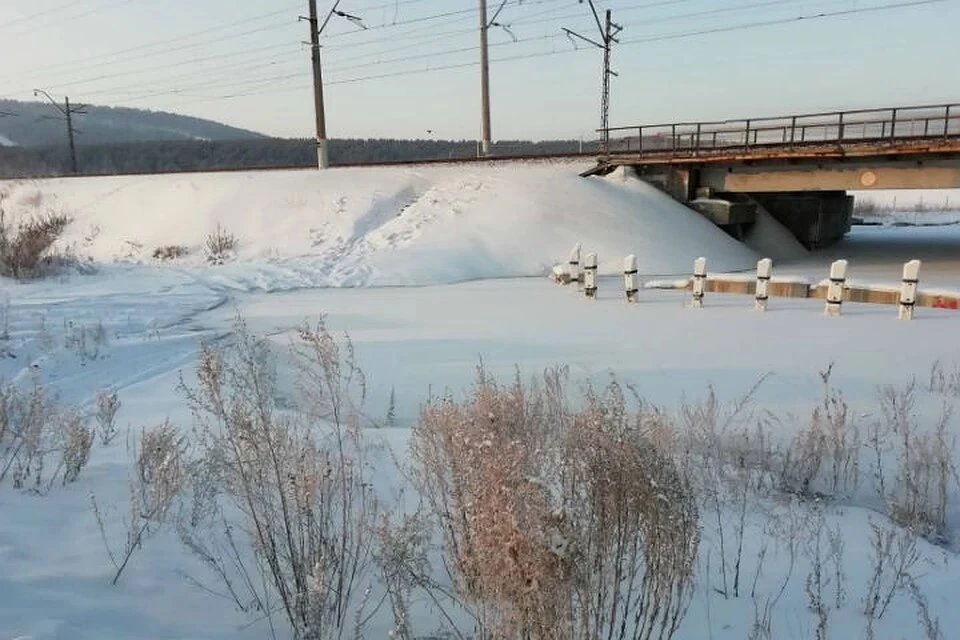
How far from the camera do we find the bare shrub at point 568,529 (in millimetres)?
2520

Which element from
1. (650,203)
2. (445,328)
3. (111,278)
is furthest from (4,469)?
(650,203)

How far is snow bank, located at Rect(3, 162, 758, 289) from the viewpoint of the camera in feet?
62.8

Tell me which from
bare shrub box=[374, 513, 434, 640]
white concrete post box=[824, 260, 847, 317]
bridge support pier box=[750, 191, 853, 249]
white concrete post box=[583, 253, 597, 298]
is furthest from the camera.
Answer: bridge support pier box=[750, 191, 853, 249]

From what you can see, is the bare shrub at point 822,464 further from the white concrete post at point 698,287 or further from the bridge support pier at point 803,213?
the bridge support pier at point 803,213

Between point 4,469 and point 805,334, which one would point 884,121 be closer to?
point 805,334

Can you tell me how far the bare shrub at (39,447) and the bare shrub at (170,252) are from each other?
57.6ft

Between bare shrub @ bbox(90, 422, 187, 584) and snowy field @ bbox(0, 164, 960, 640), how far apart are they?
71 mm

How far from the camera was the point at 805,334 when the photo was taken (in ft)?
35.8

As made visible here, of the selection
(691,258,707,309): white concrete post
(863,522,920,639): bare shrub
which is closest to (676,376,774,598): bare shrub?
(863,522,920,639): bare shrub

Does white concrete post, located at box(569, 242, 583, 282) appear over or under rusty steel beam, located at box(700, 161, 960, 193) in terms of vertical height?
under

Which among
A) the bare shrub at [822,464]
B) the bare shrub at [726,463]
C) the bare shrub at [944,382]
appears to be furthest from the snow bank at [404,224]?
the bare shrub at [822,464]

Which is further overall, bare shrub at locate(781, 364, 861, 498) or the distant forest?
the distant forest

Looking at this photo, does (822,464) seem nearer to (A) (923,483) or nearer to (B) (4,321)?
(A) (923,483)

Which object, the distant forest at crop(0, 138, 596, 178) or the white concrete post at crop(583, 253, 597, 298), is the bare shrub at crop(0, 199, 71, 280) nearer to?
the white concrete post at crop(583, 253, 597, 298)
